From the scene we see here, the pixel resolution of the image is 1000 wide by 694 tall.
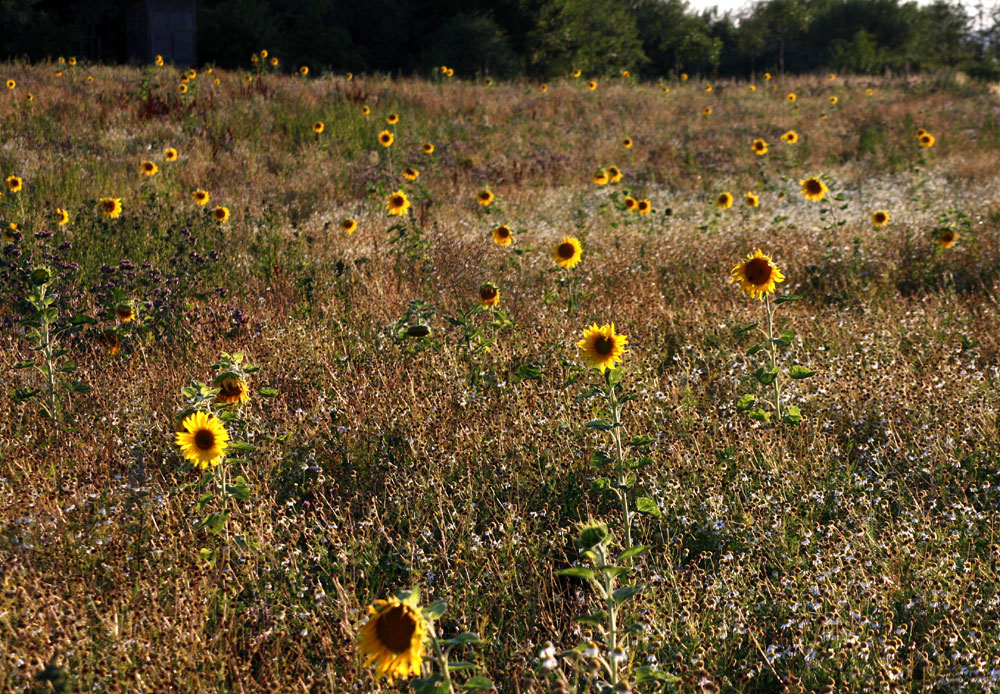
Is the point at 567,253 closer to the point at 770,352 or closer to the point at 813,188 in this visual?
the point at 770,352

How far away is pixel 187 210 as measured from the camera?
7203 millimetres

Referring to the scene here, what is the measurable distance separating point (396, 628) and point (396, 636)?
19 mm

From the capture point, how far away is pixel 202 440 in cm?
260

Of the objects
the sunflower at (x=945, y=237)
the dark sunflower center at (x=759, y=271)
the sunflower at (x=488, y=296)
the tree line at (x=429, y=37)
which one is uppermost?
the tree line at (x=429, y=37)

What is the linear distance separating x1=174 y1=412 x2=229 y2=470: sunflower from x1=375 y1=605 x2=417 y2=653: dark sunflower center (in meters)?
1.32

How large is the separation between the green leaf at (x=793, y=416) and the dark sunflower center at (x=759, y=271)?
614 mm

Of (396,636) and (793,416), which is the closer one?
(396,636)

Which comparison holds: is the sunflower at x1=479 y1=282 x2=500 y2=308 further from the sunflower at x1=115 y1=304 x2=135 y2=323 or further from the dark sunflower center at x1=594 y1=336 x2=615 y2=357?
the sunflower at x1=115 y1=304 x2=135 y2=323

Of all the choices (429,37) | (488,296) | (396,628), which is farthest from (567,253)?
(429,37)

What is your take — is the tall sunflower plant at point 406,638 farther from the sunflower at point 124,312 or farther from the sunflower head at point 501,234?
the sunflower head at point 501,234

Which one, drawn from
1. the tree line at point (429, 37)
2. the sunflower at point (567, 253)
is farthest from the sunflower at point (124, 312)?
the tree line at point (429, 37)

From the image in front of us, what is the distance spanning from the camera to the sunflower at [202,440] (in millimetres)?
2586

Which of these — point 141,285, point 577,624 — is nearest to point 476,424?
point 577,624

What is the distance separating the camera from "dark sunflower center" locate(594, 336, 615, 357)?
114 inches
